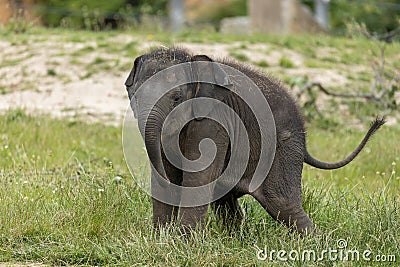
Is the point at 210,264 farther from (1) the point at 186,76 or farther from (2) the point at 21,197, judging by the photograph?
(2) the point at 21,197

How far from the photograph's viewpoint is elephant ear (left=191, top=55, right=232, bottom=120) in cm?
580

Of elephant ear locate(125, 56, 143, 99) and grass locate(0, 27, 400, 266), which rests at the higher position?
elephant ear locate(125, 56, 143, 99)

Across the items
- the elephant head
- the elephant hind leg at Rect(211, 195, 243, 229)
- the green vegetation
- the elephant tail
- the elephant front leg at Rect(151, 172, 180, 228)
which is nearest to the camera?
the elephant head

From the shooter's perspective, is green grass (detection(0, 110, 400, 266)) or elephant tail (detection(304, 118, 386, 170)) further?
elephant tail (detection(304, 118, 386, 170))

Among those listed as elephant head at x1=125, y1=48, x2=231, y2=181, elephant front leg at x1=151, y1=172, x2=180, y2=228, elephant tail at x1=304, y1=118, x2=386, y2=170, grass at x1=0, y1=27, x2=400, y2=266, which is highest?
elephant head at x1=125, y1=48, x2=231, y2=181

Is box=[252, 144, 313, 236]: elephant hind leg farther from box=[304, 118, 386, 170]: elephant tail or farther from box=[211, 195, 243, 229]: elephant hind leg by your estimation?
box=[211, 195, 243, 229]: elephant hind leg

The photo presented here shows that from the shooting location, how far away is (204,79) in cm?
584

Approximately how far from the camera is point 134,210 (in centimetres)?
673

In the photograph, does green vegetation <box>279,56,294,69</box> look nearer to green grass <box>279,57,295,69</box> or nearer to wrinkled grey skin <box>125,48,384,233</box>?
green grass <box>279,57,295,69</box>

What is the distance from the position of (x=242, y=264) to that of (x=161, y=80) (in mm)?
1390

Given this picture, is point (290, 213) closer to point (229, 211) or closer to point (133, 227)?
point (229, 211)

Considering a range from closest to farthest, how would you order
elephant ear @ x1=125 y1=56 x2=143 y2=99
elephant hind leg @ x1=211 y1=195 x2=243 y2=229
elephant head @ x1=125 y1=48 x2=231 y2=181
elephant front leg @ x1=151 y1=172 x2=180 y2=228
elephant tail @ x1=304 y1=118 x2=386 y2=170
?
elephant head @ x1=125 y1=48 x2=231 y2=181 → elephant ear @ x1=125 y1=56 x2=143 y2=99 → elephant front leg @ x1=151 y1=172 x2=180 y2=228 → elephant tail @ x1=304 y1=118 x2=386 y2=170 → elephant hind leg @ x1=211 y1=195 x2=243 y2=229

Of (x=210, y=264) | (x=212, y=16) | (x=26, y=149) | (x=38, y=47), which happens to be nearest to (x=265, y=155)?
(x=210, y=264)

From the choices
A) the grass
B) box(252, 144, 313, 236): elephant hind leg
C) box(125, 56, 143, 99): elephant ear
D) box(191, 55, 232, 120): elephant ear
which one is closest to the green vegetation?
the grass
